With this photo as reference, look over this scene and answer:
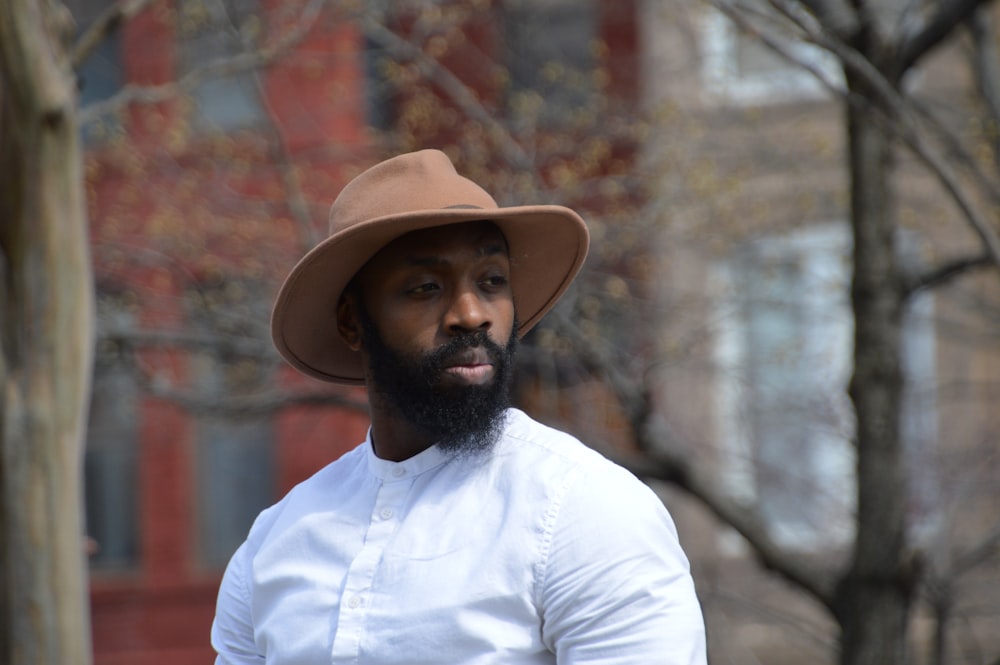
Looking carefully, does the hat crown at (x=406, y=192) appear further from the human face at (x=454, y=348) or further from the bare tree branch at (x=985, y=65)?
the bare tree branch at (x=985, y=65)

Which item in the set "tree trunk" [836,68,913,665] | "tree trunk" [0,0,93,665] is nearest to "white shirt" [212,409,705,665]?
"tree trunk" [0,0,93,665]

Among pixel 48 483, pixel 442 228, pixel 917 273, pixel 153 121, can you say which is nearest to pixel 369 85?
pixel 153 121

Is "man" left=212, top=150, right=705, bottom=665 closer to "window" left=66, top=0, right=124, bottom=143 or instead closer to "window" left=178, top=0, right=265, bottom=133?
"window" left=178, top=0, right=265, bottom=133

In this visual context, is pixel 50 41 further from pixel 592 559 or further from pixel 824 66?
pixel 824 66

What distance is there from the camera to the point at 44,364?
480 cm

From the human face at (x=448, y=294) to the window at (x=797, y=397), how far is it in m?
4.79

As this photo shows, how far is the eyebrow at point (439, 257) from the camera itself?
2.40 metres

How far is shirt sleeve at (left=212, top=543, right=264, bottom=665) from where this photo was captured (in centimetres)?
254

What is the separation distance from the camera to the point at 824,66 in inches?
339

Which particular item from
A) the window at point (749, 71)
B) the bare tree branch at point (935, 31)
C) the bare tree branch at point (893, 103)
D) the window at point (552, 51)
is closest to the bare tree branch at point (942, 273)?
the bare tree branch at point (935, 31)

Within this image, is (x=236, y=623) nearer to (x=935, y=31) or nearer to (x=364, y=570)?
(x=364, y=570)

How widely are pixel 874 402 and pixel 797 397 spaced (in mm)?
2000

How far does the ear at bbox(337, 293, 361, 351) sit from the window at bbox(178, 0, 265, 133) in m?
4.35

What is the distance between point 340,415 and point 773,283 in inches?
157
